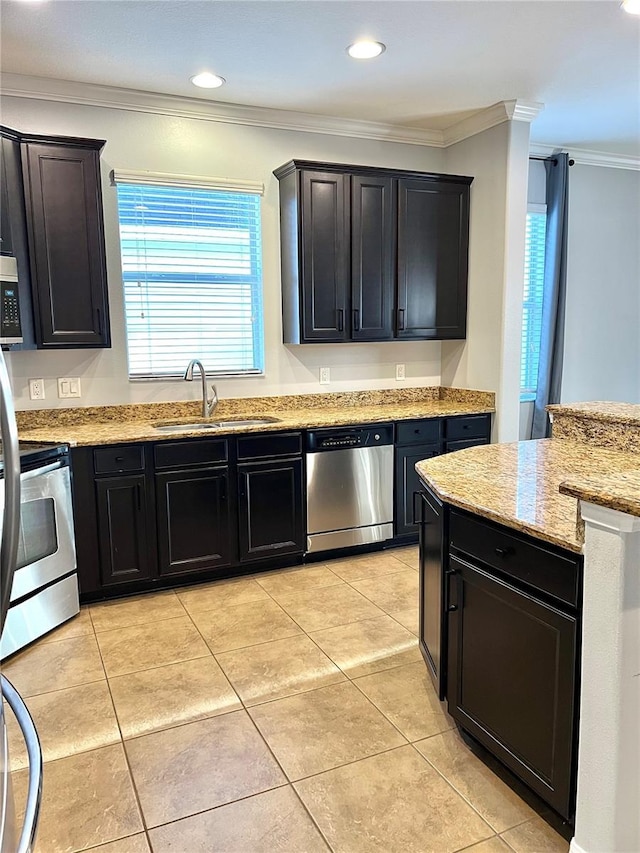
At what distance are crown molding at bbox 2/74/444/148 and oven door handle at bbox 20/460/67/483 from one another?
202cm

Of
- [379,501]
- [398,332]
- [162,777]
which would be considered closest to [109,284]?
[398,332]

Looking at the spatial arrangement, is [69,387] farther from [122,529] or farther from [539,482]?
[539,482]

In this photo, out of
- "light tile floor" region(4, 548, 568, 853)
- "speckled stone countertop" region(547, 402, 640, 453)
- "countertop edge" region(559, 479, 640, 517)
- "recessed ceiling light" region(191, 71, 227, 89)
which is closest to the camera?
"countertop edge" region(559, 479, 640, 517)

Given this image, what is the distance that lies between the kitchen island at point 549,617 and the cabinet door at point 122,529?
5.41 ft

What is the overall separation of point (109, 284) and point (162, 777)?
2.72 meters

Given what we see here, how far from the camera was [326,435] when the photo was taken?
380cm

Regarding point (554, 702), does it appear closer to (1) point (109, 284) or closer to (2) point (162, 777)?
(2) point (162, 777)

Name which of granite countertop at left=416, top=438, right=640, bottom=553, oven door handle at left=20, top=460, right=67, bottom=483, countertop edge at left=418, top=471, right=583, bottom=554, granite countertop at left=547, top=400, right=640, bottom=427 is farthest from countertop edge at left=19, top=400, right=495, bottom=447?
countertop edge at left=418, top=471, right=583, bottom=554

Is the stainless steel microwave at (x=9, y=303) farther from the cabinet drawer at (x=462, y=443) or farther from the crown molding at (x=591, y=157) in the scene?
the crown molding at (x=591, y=157)

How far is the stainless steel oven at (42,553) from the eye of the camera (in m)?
2.85

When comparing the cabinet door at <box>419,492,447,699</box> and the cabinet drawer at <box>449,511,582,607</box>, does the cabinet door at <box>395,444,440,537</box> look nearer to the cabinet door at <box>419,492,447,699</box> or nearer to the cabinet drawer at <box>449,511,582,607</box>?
the cabinet door at <box>419,492,447,699</box>

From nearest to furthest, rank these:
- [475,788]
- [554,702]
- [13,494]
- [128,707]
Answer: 1. [13,494]
2. [554,702]
3. [475,788]
4. [128,707]

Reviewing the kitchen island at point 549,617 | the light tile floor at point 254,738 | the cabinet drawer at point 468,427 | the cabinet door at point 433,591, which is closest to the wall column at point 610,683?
the kitchen island at point 549,617

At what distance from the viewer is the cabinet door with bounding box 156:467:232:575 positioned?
3.45 m
